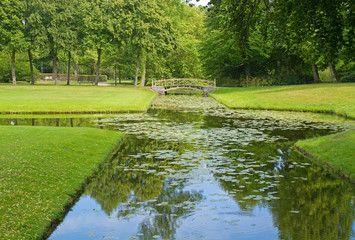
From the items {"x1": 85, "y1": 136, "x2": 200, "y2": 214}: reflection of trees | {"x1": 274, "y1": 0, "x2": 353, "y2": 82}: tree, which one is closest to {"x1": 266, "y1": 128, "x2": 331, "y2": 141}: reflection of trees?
{"x1": 274, "y1": 0, "x2": 353, "y2": 82}: tree

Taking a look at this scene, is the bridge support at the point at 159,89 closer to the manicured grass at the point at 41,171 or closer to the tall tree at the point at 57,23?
the tall tree at the point at 57,23

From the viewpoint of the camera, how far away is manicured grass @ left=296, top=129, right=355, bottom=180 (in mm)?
13499

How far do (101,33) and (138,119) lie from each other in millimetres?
45282

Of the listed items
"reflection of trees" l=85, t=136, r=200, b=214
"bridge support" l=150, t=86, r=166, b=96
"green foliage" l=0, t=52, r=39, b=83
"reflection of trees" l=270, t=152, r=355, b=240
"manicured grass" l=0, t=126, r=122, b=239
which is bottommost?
"reflection of trees" l=85, t=136, r=200, b=214

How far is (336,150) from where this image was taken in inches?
599

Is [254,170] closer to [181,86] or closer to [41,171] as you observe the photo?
[41,171]

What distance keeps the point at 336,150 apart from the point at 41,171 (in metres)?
10.8

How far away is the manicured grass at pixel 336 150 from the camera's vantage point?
44.3 ft

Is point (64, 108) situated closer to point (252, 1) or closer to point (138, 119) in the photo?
point (138, 119)

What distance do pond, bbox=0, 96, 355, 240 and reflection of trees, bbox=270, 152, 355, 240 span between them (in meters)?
0.02

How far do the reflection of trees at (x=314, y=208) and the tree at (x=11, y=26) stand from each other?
60437 mm

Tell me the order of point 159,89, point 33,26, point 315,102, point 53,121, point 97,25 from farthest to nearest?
point 159,89 → point 97,25 → point 33,26 → point 315,102 → point 53,121

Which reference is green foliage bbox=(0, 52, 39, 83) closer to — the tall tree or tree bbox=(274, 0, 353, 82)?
the tall tree

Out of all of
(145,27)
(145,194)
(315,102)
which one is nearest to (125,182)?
(145,194)
